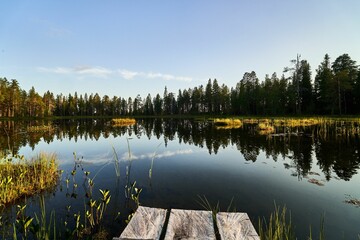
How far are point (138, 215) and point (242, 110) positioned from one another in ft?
265

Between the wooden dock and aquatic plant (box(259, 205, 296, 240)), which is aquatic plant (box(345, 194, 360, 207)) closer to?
aquatic plant (box(259, 205, 296, 240))

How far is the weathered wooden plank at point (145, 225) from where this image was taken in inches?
152

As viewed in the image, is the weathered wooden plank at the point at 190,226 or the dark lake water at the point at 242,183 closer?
the weathered wooden plank at the point at 190,226

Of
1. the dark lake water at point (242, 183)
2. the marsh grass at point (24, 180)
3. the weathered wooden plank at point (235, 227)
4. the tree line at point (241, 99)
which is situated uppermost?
the tree line at point (241, 99)

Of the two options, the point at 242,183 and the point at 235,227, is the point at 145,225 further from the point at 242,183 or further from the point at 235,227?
the point at 242,183

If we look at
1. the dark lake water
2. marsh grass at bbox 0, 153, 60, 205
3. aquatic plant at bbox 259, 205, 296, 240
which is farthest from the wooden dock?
marsh grass at bbox 0, 153, 60, 205

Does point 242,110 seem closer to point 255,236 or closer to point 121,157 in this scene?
point 121,157

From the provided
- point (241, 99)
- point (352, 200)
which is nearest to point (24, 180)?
point (352, 200)

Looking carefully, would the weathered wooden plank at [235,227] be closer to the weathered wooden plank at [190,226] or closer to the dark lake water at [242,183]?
the weathered wooden plank at [190,226]

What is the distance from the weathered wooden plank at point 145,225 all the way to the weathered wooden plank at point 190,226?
0.24 meters

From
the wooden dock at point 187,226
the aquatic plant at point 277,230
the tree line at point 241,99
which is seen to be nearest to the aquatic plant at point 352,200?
the aquatic plant at point 277,230

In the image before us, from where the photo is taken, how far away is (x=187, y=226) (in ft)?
14.2

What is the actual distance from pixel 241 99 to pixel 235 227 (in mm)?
78036

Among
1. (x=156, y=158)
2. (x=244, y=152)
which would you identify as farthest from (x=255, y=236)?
(x=244, y=152)
